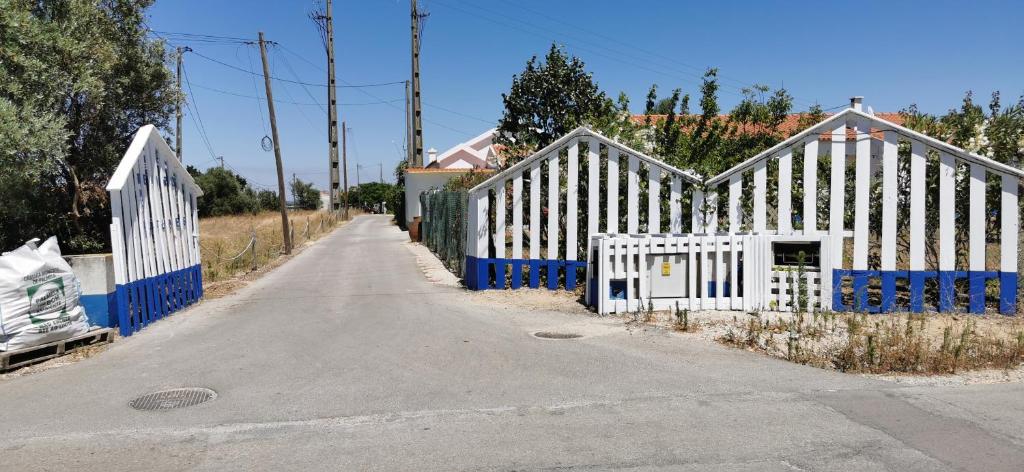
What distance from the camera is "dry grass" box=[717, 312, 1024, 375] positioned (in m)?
6.64

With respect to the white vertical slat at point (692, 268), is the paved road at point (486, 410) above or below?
below

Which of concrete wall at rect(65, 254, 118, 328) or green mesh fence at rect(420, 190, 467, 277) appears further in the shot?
green mesh fence at rect(420, 190, 467, 277)

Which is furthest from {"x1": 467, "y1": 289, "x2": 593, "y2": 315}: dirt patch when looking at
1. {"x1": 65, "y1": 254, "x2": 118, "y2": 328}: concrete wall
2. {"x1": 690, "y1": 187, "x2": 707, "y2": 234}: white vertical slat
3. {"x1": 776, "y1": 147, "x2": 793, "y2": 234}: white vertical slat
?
{"x1": 65, "y1": 254, "x2": 118, "y2": 328}: concrete wall

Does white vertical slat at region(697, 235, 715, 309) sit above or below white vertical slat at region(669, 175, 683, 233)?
below

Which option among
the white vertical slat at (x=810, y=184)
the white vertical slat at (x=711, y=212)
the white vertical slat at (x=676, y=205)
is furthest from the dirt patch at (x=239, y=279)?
the white vertical slat at (x=810, y=184)

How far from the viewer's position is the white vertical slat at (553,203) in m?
11.9

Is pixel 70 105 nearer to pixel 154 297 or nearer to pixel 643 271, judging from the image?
pixel 154 297

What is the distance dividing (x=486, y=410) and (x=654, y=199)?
6.94 metres

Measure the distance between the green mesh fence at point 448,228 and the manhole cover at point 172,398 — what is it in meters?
8.29

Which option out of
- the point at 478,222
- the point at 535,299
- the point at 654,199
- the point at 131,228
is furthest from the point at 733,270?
the point at 131,228

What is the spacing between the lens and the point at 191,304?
40.7 ft

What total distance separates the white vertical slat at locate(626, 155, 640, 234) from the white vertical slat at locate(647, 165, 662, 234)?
0.72ft

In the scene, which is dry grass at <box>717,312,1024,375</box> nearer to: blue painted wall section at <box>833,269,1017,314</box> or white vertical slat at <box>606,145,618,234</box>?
blue painted wall section at <box>833,269,1017,314</box>

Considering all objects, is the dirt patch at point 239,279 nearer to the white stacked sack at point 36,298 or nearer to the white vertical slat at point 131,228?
the white vertical slat at point 131,228
